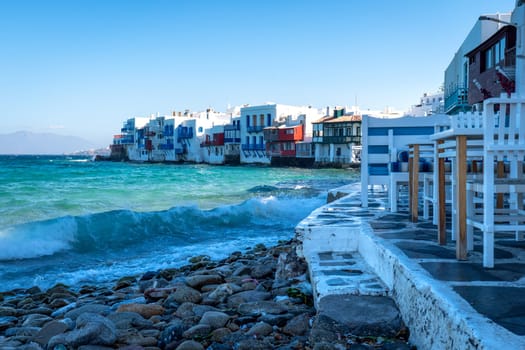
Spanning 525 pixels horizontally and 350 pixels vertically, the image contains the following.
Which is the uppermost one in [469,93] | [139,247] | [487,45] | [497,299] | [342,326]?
[487,45]

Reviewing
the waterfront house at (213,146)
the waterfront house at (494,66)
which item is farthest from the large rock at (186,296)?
the waterfront house at (213,146)

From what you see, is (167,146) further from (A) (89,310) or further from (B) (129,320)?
(B) (129,320)

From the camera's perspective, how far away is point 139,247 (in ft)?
31.3

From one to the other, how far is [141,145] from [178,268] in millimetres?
82542

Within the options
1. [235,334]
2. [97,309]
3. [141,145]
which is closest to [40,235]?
[97,309]

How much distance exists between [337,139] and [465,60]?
24.2 metres

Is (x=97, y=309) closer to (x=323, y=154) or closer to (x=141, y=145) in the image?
(x=323, y=154)

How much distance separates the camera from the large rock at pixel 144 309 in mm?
4316

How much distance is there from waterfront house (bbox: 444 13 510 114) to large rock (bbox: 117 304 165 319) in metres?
23.2

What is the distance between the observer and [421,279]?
2623 millimetres

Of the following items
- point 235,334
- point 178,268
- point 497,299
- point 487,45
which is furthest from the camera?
point 487,45

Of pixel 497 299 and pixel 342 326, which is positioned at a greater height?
pixel 497 299

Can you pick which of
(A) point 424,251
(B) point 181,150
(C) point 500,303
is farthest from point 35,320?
(B) point 181,150

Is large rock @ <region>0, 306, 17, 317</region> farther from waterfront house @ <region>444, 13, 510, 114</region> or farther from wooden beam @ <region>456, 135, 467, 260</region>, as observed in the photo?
waterfront house @ <region>444, 13, 510, 114</region>
